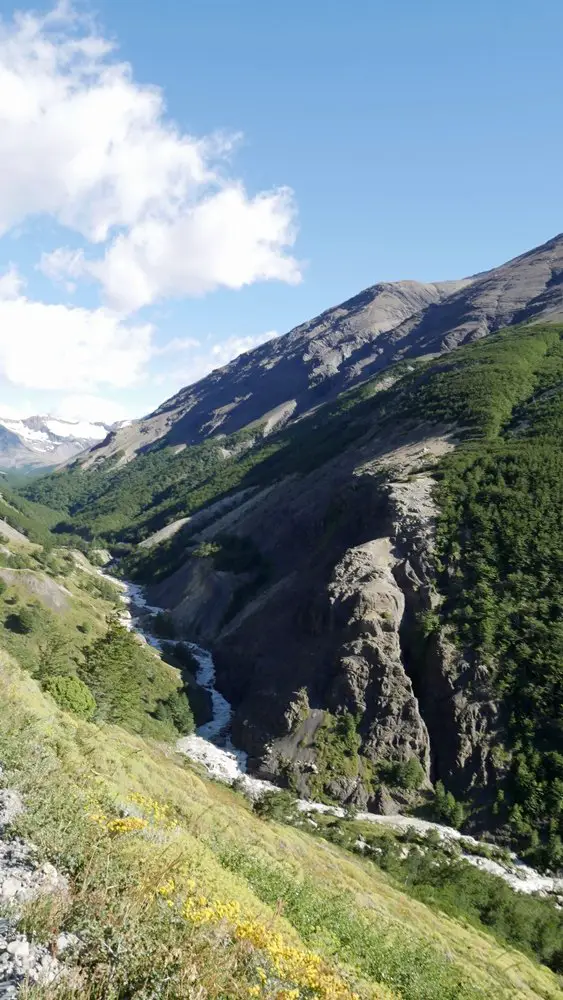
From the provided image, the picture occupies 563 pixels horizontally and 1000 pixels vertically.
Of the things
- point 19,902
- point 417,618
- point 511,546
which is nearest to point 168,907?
point 19,902

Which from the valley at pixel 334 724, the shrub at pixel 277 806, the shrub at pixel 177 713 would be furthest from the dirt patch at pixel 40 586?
the shrub at pixel 277 806

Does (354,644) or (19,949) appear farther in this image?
(354,644)

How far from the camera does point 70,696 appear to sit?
3388cm

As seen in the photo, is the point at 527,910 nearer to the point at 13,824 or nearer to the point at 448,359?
the point at 13,824

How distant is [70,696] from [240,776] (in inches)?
1300

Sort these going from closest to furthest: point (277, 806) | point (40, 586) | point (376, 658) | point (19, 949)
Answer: point (19, 949) → point (277, 806) → point (376, 658) → point (40, 586)

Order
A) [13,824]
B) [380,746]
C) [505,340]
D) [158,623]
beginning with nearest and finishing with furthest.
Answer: [13,824]
[380,746]
[158,623]
[505,340]

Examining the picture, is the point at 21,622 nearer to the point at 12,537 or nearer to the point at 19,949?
the point at 12,537

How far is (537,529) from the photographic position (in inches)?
2884

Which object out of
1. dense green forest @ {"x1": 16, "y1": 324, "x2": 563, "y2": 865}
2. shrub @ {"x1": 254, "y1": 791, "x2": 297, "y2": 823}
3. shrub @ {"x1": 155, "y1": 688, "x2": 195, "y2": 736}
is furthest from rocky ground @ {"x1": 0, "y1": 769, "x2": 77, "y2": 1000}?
shrub @ {"x1": 155, "y1": 688, "x2": 195, "y2": 736}

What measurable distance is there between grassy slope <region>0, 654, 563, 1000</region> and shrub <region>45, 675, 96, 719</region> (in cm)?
926

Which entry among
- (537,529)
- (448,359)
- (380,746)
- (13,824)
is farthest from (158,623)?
(448,359)

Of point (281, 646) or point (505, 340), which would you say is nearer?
point (281, 646)

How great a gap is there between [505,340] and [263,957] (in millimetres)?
170182
